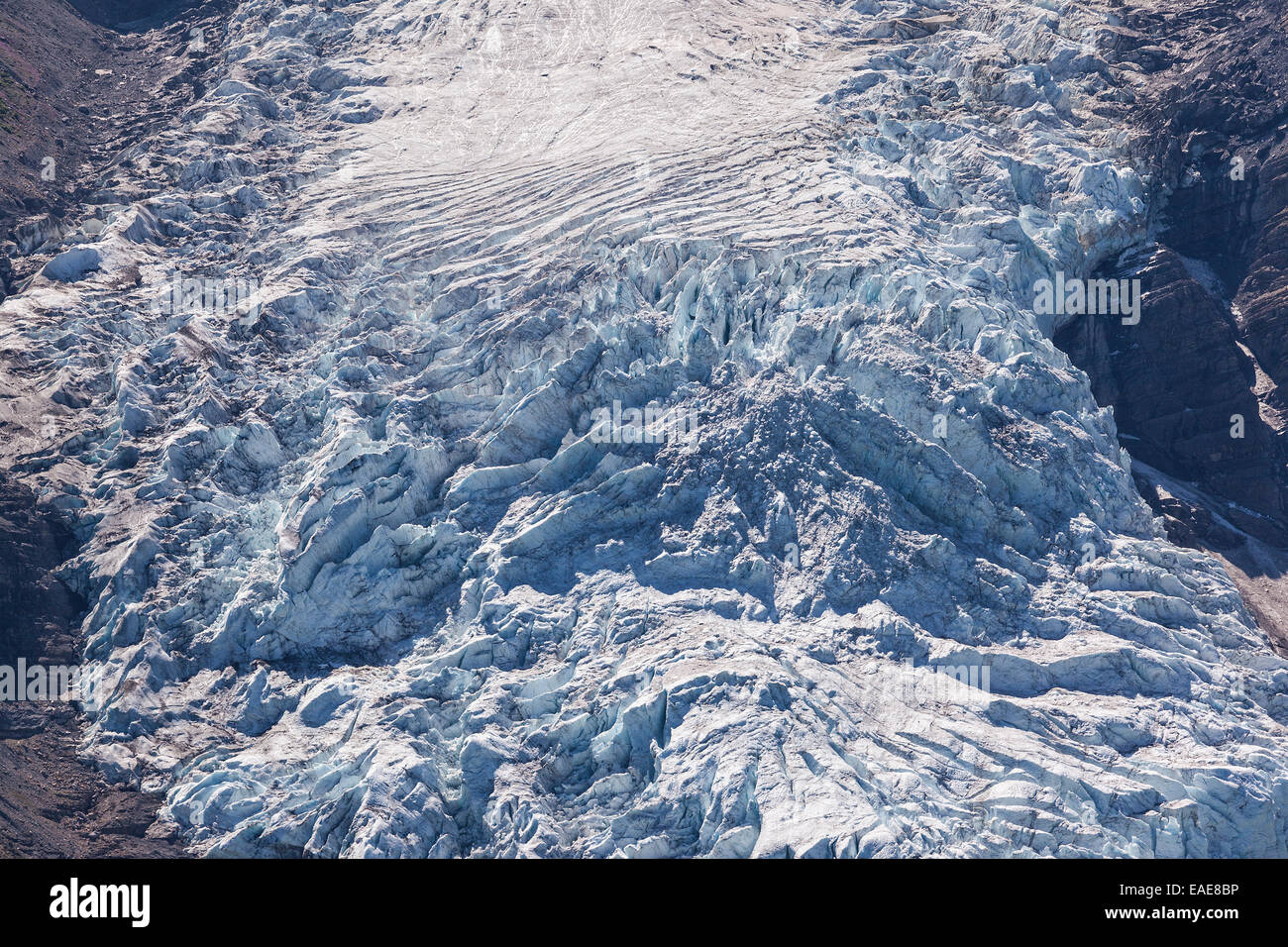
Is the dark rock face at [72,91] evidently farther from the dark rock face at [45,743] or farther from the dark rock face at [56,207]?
the dark rock face at [45,743]

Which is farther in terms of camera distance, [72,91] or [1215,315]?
[72,91]

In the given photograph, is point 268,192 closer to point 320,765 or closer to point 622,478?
point 622,478

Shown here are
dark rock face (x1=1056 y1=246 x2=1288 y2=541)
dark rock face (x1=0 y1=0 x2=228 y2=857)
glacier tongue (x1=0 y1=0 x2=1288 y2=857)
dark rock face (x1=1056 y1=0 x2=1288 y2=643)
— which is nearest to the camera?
glacier tongue (x1=0 y1=0 x2=1288 y2=857)

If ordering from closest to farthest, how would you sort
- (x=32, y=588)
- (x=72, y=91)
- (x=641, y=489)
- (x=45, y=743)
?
(x=45, y=743), (x=641, y=489), (x=32, y=588), (x=72, y=91)

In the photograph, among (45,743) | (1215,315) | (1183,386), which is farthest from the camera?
(1215,315)

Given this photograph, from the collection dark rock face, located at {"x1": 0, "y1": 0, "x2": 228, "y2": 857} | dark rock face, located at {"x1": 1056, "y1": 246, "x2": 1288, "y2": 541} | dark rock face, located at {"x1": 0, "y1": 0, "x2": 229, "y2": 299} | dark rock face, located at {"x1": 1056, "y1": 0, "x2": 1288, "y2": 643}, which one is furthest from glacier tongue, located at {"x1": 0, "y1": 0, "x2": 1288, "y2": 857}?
dark rock face, located at {"x1": 1056, "y1": 246, "x2": 1288, "y2": 541}

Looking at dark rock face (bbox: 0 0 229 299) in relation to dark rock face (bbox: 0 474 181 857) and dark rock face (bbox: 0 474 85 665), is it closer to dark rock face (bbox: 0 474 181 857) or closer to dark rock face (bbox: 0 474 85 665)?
dark rock face (bbox: 0 474 85 665)

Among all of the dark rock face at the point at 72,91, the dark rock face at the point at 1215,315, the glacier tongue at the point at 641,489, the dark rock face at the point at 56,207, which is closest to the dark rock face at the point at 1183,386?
the dark rock face at the point at 1215,315

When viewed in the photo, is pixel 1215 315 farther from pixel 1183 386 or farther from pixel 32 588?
pixel 32 588

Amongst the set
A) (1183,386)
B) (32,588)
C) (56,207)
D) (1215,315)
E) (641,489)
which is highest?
(56,207)

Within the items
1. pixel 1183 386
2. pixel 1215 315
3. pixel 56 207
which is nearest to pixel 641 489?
pixel 1183 386
